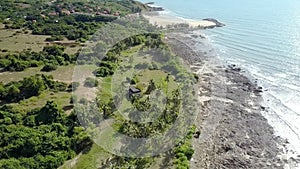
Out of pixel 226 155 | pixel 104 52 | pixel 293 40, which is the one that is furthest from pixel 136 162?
pixel 293 40

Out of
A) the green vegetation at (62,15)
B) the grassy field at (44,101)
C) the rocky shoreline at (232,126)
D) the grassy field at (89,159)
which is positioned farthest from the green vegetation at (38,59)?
the grassy field at (89,159)

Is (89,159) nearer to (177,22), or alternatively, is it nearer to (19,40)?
(19,40)

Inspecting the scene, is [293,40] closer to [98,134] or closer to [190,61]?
[190,61]

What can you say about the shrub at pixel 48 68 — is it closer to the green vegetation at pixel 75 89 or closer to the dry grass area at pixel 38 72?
the green vegetation at pixel 75 89

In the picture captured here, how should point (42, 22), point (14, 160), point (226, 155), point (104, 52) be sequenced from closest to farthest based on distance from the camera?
1. point (14, 160)
2. point (226, 155)
3. point (104, 52)
4. point (42, 22)

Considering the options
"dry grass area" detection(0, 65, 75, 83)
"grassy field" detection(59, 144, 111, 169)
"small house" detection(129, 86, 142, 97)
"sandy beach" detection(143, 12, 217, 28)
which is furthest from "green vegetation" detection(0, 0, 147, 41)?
"grassy field" detection(59, 144, 111, 169)

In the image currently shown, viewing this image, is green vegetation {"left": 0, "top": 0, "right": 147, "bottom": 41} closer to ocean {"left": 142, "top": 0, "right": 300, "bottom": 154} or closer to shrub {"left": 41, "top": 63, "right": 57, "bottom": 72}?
shrub {"left": 41, "top": 63, "right": 57, "bottom": 72}

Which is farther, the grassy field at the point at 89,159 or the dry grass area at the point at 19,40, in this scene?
the dry grass area at the point at 19,40
